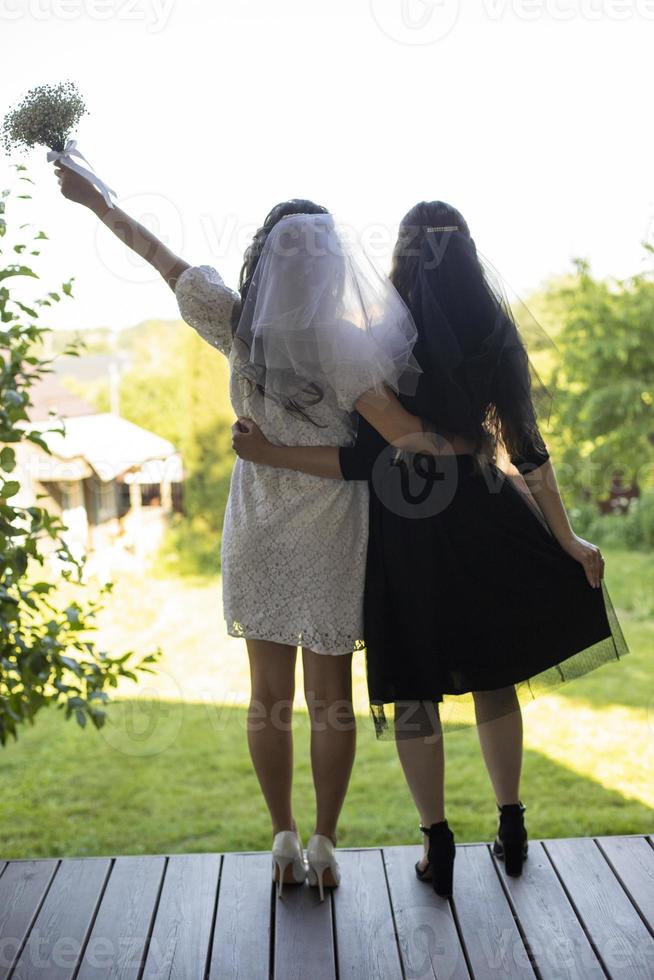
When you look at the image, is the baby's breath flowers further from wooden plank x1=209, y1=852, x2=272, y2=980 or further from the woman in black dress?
wooden plank x1=209, y1=852, x2=272, y2=980

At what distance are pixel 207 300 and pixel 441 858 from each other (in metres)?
1.11

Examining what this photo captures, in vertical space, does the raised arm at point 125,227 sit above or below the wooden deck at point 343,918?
above

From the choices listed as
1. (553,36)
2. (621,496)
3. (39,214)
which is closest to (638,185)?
A: (553,36)

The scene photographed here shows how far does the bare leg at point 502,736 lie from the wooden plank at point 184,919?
0.59m

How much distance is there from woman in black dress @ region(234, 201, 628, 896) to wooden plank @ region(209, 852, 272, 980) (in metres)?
0.33

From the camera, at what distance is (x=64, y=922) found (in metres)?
1.75

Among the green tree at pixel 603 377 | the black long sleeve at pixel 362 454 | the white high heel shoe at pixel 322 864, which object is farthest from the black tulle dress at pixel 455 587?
the green tree at pixel 603 377

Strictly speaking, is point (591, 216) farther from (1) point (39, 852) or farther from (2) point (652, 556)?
(1) point (39, 852)

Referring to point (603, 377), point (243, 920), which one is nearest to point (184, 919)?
point (243, 920)

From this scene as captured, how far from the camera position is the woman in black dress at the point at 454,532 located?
1.69m

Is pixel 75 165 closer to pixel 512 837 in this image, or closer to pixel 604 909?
pixel 512 837

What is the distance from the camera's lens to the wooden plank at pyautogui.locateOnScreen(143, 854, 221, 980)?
5.26 feet

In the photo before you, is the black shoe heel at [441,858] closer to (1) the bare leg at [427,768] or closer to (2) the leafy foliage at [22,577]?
(1) the bare leg at [427,768]
